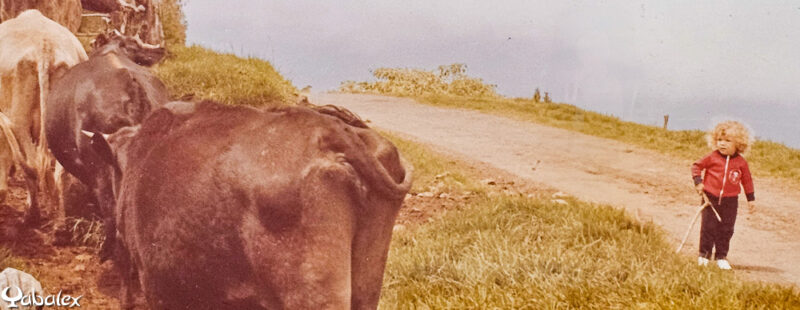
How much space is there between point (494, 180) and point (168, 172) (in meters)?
5.86

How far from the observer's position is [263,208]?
2443 mm

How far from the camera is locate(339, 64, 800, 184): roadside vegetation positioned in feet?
15.9

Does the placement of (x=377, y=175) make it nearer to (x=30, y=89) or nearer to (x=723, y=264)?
(x=30, y=89)

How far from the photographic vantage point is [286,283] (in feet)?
7.98

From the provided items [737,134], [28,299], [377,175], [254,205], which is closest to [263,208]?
[254,205]

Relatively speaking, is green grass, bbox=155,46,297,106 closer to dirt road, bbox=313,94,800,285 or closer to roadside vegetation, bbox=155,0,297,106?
roadside vegetation, bbox=155,0,297,106

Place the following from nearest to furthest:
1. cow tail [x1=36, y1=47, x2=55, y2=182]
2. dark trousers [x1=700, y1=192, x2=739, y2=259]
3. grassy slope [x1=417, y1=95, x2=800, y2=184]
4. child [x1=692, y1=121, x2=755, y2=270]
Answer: cow tail [x1=36, y1=47, x2=55, y2=182] → child [x1=692, y1=121, x2=755, y2=270] → dark trousers [x1=700, y1=192, x2=739, y2=259] → grassy slope [x1=417, y1=95, x2=800, y2=184]

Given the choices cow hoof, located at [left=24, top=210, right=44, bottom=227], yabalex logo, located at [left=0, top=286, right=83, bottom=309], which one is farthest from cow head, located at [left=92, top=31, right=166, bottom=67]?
yabalex logo, located at [left=0, top=286, right=83, bottom=309]

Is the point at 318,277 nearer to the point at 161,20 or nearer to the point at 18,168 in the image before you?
the point at 18,168

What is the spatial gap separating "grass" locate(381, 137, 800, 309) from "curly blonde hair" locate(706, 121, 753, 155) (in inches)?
35.5

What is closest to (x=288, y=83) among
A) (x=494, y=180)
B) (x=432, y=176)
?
(x=432, y=176)

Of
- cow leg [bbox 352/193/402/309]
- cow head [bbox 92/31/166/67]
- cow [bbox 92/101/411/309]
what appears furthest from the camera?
cow head [bbox 92/31/166/67]

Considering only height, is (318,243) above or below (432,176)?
above

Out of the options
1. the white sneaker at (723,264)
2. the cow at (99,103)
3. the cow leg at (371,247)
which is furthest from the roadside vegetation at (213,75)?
the white sneaker at (723,264)
